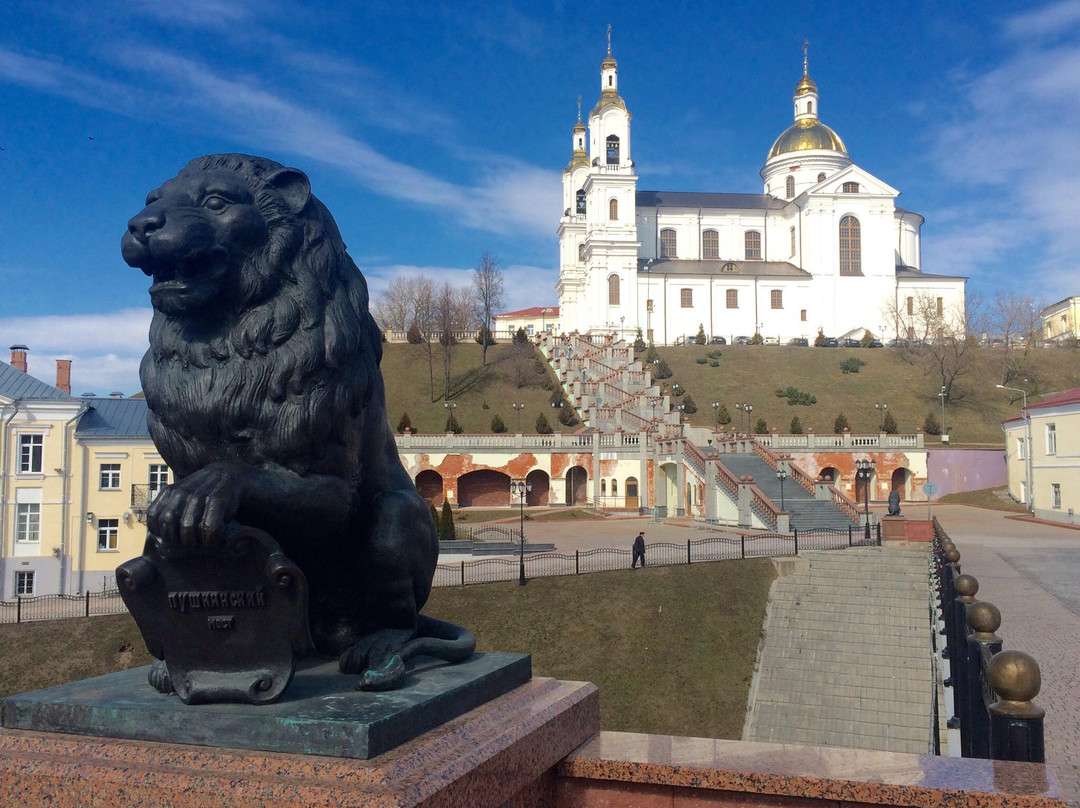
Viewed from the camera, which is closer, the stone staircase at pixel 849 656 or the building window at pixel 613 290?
the stone staircase at pixel 849 656

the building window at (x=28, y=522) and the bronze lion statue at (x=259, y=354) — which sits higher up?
the bronze lion statue at (x=259, y=354)

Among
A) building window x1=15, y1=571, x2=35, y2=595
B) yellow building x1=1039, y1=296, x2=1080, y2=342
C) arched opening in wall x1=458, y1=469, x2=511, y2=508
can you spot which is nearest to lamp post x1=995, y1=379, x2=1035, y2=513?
arched opening in wall x1=458, y1=469, x2=511, y2=508

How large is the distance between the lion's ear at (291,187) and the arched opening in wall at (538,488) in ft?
138

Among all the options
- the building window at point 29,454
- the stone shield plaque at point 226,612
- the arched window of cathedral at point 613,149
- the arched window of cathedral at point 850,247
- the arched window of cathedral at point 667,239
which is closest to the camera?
the stone shield plaque at point 226,612

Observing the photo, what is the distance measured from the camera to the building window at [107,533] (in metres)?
30.6

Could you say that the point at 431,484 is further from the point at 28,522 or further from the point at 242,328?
the point at 242,328

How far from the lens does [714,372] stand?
66.5 m

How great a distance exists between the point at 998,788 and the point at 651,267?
79.6 meters

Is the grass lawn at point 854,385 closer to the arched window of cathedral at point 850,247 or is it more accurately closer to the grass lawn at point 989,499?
the grass lawn at point 989,499

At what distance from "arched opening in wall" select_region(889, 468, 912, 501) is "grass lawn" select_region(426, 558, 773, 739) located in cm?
2590

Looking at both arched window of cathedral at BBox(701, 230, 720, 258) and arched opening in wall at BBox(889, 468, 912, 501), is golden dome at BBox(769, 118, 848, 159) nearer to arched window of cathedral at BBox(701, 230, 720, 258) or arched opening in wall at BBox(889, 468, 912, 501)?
arched window of cathedral at BBox(701, 230, 720, 258)

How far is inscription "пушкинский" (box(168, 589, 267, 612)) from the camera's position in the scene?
2.88 meters

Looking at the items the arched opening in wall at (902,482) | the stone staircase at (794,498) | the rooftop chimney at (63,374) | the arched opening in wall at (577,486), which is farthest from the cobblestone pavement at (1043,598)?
the rooftop chimney at (63,374)

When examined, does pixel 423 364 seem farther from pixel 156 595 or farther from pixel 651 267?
pixel 156 595
